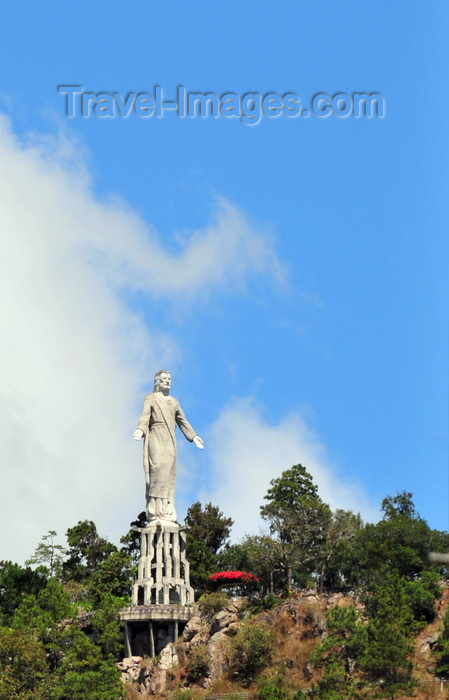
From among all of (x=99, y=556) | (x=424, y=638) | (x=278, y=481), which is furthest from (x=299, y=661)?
(x=99, y=556)

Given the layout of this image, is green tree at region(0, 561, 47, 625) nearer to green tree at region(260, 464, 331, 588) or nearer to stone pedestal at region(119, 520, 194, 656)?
stone pedestal at region(119, 520, 194, 656)

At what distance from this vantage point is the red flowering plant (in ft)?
152

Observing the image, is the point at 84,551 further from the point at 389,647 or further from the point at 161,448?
the point at 389,647

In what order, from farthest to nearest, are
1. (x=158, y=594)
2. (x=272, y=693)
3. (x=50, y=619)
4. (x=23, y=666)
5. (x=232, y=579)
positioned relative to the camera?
(x=232, y=579) → (x=158, y=594) → (x=50, y=619) → (x=23, y=666) → (x=272, y=693)

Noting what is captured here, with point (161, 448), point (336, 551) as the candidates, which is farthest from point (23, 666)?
point (336, 551)

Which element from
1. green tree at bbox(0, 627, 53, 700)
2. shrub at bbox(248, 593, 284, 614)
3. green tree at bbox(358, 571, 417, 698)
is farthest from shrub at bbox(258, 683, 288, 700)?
green tree at bbox(0, 627, 53, 700)

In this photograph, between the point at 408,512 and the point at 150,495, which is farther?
the point at 408,512

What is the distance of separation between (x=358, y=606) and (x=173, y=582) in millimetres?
9576

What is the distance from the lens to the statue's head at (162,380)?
161 ft

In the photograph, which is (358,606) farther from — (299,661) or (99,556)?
(99,556)

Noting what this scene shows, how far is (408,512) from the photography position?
177 feet

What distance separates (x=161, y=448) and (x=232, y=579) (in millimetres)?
7734

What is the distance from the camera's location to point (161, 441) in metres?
47.8

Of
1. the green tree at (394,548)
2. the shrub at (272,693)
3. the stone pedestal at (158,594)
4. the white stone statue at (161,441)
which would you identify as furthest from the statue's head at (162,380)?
the shrub at (272,693)
